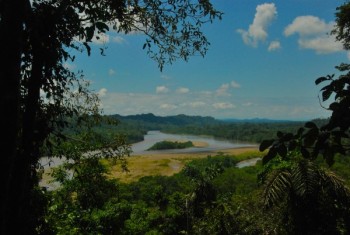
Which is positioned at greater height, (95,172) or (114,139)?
(114,139)

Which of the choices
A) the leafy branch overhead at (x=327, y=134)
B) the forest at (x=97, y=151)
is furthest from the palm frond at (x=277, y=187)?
the leafy branch overhead at (x=327, y=134)

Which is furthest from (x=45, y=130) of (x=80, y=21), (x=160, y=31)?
(x=160, y=31)

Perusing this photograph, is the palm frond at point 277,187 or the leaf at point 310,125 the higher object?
the leaf at point 310,125

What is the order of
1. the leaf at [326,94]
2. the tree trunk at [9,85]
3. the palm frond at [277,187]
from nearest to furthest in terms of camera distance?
the leaf at [326,94]
the tree trunk at [9,85]
the palm frond at [277,187]

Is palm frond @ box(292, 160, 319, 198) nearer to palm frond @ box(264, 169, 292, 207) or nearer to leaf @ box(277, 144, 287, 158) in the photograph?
palm frond @ box(264, 169, 292, 207)

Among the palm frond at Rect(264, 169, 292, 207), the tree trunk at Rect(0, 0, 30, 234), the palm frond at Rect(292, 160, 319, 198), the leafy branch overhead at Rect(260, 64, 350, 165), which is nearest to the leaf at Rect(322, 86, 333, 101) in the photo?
the leafy branch overhead at Rect(260, 64, 350, 165)

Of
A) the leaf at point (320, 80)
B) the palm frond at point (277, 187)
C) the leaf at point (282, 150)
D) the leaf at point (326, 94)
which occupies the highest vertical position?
the leaf at point (320, 80)

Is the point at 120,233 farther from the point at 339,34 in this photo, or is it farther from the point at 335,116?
the point at 335,116

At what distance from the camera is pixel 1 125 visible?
205 cm

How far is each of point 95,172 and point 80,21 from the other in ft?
16.1

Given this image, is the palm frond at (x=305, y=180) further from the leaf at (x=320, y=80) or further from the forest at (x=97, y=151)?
the leaf at (x=320, y=80)

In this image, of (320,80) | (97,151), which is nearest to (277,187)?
(97,151)

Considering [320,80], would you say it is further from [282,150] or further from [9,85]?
[9,85]

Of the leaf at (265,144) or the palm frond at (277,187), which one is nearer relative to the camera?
the leaf at (265,144)
